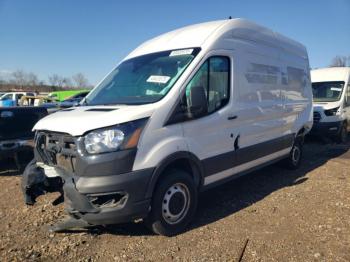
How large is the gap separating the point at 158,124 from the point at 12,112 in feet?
13.6

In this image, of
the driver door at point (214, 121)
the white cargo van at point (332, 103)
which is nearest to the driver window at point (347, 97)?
the white cargo van at point (332, 103)

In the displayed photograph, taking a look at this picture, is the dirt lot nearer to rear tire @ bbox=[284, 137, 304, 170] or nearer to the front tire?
the front tire

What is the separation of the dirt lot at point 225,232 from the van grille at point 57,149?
3.13 ft

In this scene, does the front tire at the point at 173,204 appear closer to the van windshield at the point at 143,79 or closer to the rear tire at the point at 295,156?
the van windshield at the point at 143,79

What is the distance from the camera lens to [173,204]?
414 cm

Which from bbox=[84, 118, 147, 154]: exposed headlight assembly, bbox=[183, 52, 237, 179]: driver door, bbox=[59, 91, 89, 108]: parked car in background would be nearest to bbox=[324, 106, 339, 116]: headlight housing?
bbox=[183, 52, 237, 179]: driver door

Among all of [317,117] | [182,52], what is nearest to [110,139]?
[182,52]

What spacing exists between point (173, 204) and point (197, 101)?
50.2 inches

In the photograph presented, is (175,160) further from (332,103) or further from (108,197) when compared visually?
(332,103)

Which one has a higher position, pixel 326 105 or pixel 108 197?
pixel 326 105

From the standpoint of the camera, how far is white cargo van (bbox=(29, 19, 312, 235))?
3564 mm

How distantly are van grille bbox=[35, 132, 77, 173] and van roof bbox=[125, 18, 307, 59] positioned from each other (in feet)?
6.16

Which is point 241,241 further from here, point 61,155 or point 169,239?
point 61,155

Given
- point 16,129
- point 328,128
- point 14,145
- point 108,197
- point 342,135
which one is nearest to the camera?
point 108,197
